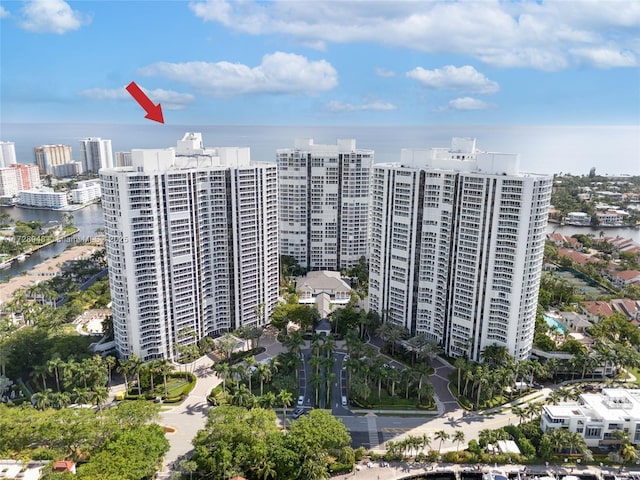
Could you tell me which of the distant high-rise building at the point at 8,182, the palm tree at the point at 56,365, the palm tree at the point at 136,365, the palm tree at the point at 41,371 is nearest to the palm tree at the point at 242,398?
the palm tree at the point at 136,365

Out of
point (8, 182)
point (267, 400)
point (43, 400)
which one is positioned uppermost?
point (8, 182)

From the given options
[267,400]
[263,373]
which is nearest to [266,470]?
[267,400]

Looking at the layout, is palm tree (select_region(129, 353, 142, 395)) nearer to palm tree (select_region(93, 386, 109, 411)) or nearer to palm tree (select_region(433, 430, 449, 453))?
palm tree (select_region(93, 386, 109, 411))

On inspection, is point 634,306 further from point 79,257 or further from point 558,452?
point 79,257

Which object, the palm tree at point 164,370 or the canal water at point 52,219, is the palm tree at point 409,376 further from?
the canal water at point 52,219

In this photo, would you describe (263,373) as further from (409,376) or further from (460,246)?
(460,246)

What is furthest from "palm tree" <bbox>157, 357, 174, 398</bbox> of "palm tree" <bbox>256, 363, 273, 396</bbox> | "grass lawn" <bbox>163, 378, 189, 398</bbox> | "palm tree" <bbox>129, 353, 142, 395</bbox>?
"palm tree" <bbox>256, 363, 273, 396</bbox>
